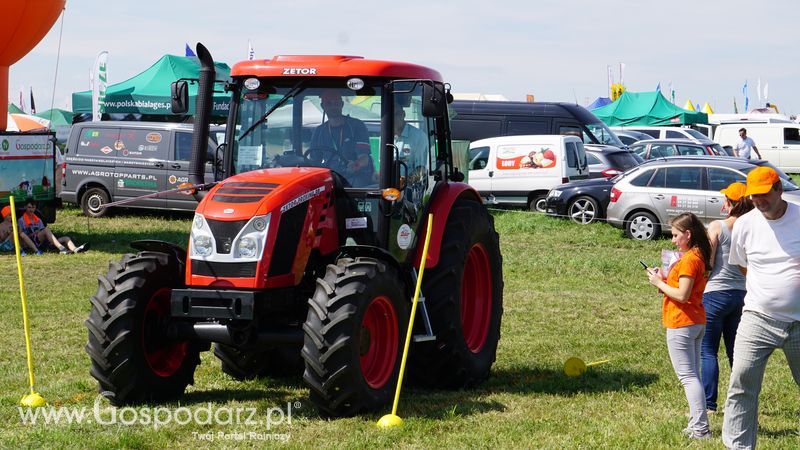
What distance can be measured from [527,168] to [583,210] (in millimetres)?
2973

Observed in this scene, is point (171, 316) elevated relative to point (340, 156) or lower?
lower

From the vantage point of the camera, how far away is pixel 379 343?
7.57 m

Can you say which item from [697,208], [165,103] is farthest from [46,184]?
[697,208]

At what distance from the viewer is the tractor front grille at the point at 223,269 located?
7.08 meters

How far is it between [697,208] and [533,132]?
981 centimetres

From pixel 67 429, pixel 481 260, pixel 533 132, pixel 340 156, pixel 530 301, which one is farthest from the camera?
pixel 533 132

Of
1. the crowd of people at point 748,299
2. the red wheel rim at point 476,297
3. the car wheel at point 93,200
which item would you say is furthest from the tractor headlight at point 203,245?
the car wheel at point 93,200

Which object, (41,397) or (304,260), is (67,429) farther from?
(304,260)

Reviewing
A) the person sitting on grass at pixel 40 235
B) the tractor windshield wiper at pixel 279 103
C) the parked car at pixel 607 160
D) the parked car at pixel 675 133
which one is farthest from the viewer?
the parked car at pixel 675 133

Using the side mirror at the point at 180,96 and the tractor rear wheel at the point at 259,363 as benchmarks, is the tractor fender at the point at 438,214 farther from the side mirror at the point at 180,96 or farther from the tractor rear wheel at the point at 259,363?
the side mirror at the point at 180,96

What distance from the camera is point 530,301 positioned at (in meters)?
13.3

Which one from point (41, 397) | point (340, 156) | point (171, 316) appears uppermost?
point (340, 156)

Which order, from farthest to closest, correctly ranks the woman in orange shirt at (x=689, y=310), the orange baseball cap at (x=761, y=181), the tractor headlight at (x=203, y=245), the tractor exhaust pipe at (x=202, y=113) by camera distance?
the tractor exhaust pipe at (x=202, y=113)
the tractor headlight at (x=203, y=245)
the woman in orange shirt at (x=689, y=310)
the orange baseball cap at (x=761, y=181)

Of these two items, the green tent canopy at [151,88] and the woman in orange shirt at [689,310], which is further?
the green tent canopy at [151,88]
